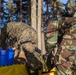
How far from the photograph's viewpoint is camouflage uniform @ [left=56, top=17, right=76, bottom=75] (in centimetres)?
358

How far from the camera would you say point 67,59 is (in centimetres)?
360

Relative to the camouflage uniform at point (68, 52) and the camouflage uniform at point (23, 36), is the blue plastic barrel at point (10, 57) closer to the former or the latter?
the camouflage uniform at point (23, 36)

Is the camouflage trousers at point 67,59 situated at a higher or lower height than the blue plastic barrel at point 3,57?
higher

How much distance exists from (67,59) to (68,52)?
0.10 m

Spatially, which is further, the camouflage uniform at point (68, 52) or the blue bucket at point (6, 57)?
the blue bucket at point (6, 57)

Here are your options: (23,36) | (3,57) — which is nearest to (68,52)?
(3,57)

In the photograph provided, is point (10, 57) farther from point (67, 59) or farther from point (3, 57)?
point (67, 59)

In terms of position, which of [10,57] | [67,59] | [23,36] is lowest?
[10,57]

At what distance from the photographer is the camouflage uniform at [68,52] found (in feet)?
11.8

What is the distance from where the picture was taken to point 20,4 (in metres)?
27.1

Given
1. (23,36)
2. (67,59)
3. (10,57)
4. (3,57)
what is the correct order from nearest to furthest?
(67,59), (3,57), (10,57), (23,36)

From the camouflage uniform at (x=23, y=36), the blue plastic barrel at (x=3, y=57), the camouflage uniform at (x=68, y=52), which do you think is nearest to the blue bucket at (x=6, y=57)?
the blue plastic barrel at (x=3, y=57)

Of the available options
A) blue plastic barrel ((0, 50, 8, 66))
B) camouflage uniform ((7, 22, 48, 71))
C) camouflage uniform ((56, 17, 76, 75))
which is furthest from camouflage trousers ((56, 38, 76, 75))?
camouflage uniform ((7, 22, 48, 71))

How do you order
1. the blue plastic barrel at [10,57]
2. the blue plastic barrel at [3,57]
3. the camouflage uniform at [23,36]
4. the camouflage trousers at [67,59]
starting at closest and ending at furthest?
the camouflage trousers at [67,59] < the blue plastic barrel at [3,57] < the blue plastic barrel at [10,57] < the camouflage uniform at [23,36]
